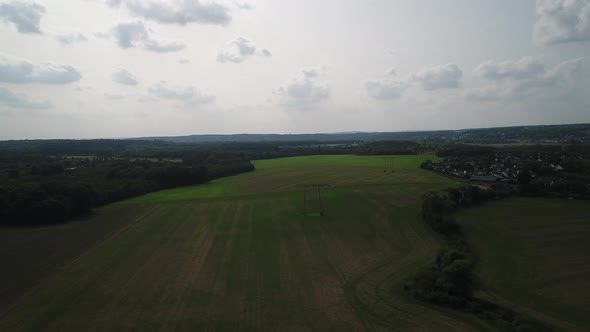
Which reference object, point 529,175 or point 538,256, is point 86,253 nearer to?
point 538,256

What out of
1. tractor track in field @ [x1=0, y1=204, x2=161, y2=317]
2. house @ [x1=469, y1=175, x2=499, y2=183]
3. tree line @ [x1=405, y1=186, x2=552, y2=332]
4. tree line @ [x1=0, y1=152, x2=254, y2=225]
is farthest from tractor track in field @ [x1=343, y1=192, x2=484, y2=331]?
house @ [x1=469, y1=175, x2=499, y2=183]

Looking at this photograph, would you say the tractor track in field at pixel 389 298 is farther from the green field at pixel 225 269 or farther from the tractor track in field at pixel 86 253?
the tractor track in field at pixel 86 253

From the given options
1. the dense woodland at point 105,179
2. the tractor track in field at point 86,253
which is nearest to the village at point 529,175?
the dense woodland at point 105,179

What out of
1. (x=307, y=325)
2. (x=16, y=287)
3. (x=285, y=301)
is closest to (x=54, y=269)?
(x=16, y=287)

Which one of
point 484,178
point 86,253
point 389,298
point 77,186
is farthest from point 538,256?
point 77,186

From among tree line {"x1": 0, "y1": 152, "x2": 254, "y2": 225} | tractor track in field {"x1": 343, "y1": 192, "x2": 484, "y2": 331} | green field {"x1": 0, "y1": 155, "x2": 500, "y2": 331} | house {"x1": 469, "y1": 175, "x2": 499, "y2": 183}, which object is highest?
tree line {"x1": 0, "y1": 152, "x2": 254, "y2": 225}

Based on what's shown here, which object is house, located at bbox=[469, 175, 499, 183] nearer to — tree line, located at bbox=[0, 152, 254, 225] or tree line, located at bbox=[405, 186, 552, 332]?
tree line, located at bbox=[405, 186, 552, 332]
